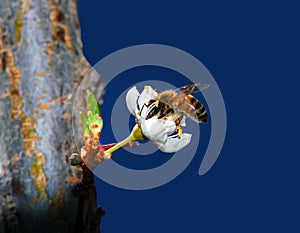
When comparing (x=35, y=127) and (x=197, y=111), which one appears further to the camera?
(x=197, y=111)

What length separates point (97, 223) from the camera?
2.55ft

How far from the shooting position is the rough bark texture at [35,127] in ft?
2.31

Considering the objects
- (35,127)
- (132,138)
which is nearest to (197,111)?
(132,138)

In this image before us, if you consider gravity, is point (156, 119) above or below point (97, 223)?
above

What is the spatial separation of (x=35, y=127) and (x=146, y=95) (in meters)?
0.18

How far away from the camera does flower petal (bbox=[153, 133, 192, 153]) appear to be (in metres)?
0.72

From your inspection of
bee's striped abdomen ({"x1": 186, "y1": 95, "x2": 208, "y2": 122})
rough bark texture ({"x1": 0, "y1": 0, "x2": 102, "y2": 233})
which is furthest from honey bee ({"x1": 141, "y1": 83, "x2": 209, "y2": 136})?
rough bark texture ({"x1": 0, "y1": 0, "x2": 102, "y2": 233})

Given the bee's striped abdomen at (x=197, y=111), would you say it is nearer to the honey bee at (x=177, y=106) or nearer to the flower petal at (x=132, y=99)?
the honey bee at (x=177, y=106)

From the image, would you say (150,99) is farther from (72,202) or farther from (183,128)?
(72,202)

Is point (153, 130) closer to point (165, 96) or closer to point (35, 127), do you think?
point (165, 96)

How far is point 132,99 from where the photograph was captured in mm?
738

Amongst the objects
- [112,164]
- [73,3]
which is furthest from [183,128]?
[73,3]

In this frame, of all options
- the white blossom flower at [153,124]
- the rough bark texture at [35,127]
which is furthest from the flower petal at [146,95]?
the rough bark texture at [35,127]

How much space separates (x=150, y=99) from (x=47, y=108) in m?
0.16
